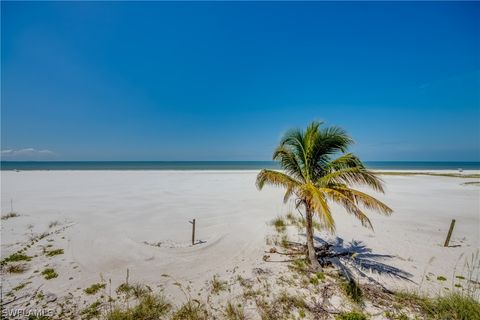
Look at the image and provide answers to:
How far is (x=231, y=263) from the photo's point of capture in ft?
24.1

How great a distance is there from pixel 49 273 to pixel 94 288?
6.14 feet

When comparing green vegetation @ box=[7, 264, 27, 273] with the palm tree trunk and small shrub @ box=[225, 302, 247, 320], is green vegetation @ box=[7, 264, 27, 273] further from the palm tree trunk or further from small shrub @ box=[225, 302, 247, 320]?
the palm tree trunk

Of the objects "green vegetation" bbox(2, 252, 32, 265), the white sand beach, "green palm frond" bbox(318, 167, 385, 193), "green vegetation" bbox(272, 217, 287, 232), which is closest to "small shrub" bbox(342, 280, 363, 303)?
the white sand beach

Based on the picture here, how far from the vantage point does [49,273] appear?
6.16 metres

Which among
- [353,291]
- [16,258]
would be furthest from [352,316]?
[16,258]

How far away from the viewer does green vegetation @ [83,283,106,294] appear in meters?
5.41

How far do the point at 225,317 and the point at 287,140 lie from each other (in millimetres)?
4961

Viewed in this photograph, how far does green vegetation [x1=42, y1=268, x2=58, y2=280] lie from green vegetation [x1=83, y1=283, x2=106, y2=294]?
142 centimetres

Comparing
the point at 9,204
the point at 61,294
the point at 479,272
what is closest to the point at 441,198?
the point at 479,272

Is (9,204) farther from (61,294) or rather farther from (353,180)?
(353,180)

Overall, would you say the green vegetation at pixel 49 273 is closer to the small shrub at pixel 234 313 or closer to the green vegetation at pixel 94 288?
the green vegetation at pixel 94 288

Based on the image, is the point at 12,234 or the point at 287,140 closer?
the point at 287,140

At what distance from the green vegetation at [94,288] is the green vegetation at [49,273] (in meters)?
1.42

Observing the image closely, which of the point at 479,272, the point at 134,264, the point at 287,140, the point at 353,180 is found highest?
the point at 287,140
